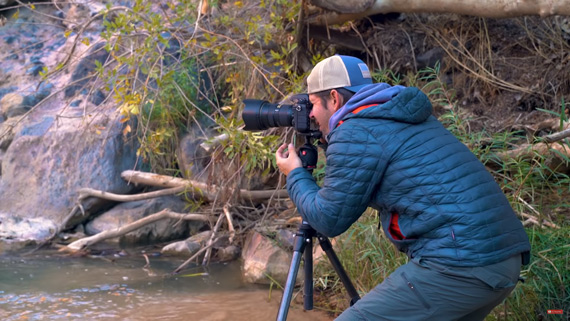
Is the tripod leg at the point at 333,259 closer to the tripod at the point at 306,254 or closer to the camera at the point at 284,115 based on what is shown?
the tripod at the point at 306,254

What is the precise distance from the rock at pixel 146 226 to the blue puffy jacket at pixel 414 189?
374 centimetres

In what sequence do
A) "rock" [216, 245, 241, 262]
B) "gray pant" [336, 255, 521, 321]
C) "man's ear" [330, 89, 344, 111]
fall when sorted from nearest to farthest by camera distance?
"gray pant" [336, 255, 521, 321]
"man's ear" [330, 89, 344, 111]
"rock" [216, 245, 241, 262]

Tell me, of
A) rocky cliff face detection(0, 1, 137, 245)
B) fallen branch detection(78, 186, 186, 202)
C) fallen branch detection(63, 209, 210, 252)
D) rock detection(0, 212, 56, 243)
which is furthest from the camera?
rocky cliff face detection(0, 1, 137, 245)

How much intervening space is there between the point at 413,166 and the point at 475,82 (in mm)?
3332

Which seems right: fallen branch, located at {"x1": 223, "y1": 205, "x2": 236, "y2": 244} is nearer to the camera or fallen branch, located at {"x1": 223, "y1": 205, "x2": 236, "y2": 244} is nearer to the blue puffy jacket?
the camera

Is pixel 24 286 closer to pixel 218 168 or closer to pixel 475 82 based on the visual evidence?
pixel 218 168

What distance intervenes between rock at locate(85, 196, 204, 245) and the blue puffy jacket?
3.74m

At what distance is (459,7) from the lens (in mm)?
4160

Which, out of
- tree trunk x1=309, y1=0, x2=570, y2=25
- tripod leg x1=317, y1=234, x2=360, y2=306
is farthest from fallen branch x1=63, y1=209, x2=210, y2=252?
tripod leg x1=317, y1=234, x2=360, y2=306

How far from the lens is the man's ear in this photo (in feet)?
6.64

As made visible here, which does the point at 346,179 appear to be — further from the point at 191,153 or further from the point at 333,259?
the point at 191,153

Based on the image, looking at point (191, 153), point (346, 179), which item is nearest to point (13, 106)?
point (191, 153)

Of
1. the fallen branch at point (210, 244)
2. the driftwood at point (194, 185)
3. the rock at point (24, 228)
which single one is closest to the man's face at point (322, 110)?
the driftwood at point (194, 185)

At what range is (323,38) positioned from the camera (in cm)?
509
